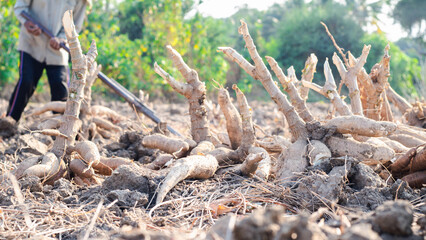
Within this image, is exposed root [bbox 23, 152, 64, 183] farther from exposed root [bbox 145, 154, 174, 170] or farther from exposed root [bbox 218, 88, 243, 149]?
exposed root [bbox 218, 88, 243, 149]

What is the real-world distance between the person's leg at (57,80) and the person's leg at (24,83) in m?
0.17

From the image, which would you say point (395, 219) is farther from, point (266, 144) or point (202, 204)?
point (266, 144)

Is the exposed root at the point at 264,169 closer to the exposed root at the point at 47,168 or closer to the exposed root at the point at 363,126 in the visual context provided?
the exposed root at the point at 363,126

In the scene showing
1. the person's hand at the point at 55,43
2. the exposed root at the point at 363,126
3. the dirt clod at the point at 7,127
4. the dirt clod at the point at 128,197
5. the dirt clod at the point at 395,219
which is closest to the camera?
the dirt clod at the point at 395,219

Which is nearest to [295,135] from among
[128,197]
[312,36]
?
[128,197]

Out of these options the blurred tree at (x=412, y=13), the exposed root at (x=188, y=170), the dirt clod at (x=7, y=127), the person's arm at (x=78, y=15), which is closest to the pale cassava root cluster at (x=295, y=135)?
the exposed root at (x=188, y=170)

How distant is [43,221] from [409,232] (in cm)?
159

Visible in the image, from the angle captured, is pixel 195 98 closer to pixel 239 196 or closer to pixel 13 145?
pixel 239 196

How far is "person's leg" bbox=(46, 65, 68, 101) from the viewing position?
14.4 feet

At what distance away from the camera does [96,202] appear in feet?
7.11

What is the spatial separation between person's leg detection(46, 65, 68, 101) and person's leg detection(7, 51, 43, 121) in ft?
0.56

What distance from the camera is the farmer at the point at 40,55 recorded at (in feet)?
14.2

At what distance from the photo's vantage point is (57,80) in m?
4.38

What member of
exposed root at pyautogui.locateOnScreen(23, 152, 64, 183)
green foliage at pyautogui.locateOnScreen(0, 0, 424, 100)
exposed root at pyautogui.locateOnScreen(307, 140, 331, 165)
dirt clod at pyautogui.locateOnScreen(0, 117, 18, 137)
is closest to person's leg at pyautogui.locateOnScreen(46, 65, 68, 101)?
dirt clod at pyautogui.locateOnScreen(0, 117, 18, 137)
